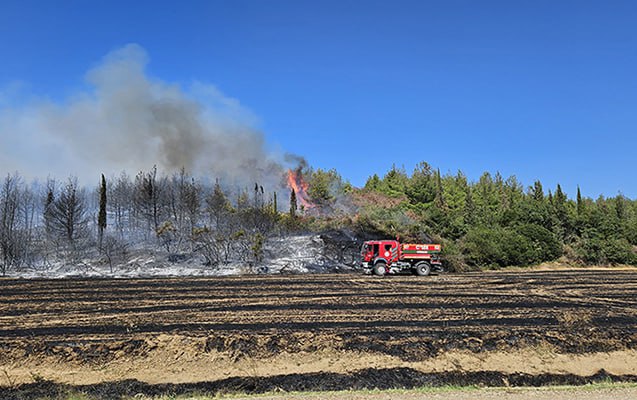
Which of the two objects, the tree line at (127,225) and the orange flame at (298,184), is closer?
the tree line at (127,225)

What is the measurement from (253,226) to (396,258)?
16333 mm

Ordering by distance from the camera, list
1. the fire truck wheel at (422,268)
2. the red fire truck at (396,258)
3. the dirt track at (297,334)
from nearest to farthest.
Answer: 1. the dirt track at (297,334)
2. the red fire truck at (396,258)
3. the fire truck wheel at (422,268)

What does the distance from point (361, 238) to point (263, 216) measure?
9.21 m

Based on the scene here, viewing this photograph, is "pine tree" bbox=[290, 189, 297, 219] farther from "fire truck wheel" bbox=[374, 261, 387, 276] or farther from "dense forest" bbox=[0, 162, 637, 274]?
"fire truck wheel" bbox=[374, 261, 387, 276]

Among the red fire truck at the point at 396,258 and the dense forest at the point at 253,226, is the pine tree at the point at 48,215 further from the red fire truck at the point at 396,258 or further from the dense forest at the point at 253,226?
the red fire truck at the point at 396,258

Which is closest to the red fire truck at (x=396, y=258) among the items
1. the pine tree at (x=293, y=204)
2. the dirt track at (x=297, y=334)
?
the dirt track at (x=297, y=334)

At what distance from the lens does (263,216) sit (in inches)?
1654

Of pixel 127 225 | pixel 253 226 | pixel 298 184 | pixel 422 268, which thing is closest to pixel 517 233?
pixel 422 268

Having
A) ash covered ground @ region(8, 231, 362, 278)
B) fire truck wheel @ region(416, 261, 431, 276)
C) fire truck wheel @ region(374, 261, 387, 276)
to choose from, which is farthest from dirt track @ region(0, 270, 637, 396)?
ash covered ground @ region(8, 231, 362, 278)

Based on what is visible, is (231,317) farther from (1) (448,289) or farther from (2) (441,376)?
(1) (448,289)

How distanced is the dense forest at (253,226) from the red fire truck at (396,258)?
6.33 m

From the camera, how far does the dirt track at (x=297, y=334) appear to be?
10430 mm

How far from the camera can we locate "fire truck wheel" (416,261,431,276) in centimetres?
2877

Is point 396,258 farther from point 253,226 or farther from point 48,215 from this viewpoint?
point 48,215
